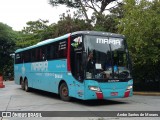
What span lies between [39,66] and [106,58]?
6567mm

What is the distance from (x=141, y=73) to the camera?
75.5 ft

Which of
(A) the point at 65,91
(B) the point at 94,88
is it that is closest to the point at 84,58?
(B) the point at 94,88

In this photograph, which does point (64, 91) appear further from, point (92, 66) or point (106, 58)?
point (106, 58)

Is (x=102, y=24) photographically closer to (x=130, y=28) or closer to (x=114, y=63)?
(x=130, y=28)

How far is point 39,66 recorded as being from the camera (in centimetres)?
1967

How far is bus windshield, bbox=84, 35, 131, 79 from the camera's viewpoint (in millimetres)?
13906

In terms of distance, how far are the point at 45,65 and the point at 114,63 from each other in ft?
17.8

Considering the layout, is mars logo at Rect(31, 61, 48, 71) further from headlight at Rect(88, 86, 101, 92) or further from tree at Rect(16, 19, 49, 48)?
tree at Rect(16, 19, 49, 48)

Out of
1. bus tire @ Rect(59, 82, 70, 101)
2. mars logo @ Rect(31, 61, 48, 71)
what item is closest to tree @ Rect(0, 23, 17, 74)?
mars logo @ Rect(31, 61, 48, 71)

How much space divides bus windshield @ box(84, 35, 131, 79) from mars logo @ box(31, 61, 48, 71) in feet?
16.0

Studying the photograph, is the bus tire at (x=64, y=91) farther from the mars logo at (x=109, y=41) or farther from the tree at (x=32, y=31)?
the tree at (x=32, y=31)

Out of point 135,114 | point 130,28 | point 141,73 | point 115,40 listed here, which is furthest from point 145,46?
point 135,114

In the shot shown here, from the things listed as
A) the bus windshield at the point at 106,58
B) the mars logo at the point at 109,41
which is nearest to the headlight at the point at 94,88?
the bus windshield at the point at 106,58

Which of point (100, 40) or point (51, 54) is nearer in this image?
point (100, 40)
